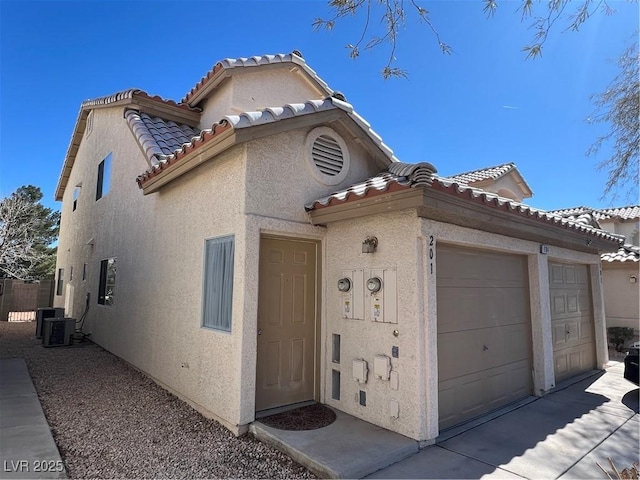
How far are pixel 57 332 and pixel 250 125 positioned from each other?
482 inches

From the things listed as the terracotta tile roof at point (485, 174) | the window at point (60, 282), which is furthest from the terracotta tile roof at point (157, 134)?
the window at point (60, 282)

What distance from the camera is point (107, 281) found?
41.2 feet

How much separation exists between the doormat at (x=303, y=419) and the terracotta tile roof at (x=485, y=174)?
36.6 ft

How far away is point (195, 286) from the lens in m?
7.10

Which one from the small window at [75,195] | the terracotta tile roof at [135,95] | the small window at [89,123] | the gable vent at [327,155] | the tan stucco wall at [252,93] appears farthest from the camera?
the small window at [75,195]

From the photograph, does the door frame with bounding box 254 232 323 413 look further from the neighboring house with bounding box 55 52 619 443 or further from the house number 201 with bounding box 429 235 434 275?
the house number 201 with bounding box 429 235 434 275

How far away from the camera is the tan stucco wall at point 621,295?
1456 centimetres

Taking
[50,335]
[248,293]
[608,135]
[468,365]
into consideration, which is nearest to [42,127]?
[50,335]

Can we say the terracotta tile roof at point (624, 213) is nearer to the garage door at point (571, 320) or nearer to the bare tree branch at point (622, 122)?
the garage door at point (571, 320)

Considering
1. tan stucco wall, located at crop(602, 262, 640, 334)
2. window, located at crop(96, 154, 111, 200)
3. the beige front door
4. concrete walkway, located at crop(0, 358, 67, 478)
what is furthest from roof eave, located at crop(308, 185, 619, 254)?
window, located at crop(96, 154, 111, 200)

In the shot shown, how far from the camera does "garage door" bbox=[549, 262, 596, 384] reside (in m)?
8.90

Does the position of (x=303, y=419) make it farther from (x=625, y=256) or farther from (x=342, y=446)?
(x=625, y=256)

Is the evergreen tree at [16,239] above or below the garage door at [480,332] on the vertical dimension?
above

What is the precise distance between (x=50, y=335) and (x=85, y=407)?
786 centimetres
